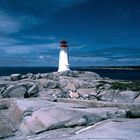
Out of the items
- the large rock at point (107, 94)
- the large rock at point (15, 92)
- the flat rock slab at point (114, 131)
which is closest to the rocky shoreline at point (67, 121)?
the flat rock slab at point (114, 131)

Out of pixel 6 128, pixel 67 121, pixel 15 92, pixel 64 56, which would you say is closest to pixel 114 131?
pixel 67 121

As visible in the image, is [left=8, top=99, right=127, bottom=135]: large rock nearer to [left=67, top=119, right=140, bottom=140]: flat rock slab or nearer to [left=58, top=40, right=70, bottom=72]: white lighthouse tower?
[left=67, top=119, right=140, bottom=140]: flat rock slab

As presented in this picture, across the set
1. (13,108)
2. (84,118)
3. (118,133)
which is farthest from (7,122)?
(118,133)

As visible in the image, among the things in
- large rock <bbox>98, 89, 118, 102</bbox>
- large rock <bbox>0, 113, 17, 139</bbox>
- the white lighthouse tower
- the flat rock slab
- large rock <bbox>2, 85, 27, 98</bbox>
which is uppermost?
the white lighthouse tower

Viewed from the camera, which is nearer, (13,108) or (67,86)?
(13,108)

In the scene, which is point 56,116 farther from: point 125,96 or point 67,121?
point 125,96

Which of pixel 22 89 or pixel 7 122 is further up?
pixel 22 89

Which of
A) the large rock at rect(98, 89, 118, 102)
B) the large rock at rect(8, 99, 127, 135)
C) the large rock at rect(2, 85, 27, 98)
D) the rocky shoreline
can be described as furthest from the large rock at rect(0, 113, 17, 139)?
the large rock at rect(98, 89, 118, 102)

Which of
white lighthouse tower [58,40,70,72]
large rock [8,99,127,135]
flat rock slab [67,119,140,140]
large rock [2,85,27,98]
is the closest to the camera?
flat rock slab [67,119,140,140]

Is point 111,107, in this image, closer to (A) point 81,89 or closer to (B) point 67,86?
(A) point 81,89

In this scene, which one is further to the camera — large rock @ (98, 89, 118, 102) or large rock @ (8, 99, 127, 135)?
large rock @ (98, 89, 118, 102)

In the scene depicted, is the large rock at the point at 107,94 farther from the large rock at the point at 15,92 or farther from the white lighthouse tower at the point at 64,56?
the white lighthouse tower at the point at 64,56

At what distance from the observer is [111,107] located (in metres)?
13.2

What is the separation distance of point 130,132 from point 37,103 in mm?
4967
